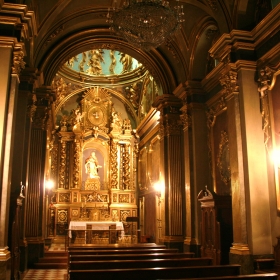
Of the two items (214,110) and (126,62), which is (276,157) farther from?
(126,62)

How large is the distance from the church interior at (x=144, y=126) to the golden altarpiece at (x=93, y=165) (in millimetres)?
49

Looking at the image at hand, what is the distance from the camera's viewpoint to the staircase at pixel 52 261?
9.84m

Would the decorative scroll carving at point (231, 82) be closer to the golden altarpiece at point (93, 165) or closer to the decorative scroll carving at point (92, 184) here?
the golden altarpiece at point (93, 165)

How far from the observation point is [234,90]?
25.2ft

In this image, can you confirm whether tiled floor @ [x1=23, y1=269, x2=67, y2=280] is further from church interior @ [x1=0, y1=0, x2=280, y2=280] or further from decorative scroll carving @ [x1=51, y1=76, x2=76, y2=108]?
decorative scroll carving @ [x1=51, y1=76, x2=76, y2=108]

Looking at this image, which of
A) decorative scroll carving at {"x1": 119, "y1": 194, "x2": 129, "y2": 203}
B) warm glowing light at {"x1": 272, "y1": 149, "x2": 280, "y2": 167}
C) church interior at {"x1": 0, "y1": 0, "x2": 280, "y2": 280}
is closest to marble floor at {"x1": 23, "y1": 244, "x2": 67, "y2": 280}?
church interior at {"x1": 0, "y1": 0, "x2": 280, "y2": 280}

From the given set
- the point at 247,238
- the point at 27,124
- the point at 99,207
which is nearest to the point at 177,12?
the point at 247,238

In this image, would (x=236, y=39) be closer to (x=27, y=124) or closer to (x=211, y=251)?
(x=211, y=251)

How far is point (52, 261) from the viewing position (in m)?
10.3

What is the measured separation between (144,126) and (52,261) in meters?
7.54

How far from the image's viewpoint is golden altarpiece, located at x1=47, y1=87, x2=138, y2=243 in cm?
1638

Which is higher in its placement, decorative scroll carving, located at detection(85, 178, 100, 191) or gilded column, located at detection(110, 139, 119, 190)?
gilded column, located at detection(110, 139, 119, 190)

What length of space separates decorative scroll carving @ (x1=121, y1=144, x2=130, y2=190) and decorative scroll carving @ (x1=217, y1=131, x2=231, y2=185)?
812 centimetres

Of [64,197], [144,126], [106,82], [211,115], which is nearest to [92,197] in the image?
[64,197]
